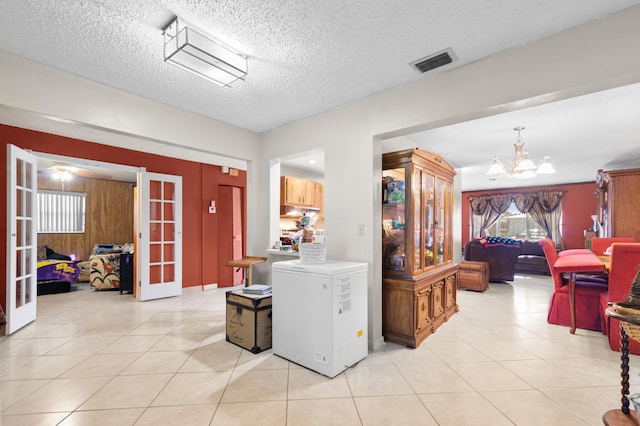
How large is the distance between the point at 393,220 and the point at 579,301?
8.54 ft

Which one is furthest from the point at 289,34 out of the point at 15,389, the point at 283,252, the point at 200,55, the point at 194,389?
the point at 15,389

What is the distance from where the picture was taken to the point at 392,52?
2297 mm

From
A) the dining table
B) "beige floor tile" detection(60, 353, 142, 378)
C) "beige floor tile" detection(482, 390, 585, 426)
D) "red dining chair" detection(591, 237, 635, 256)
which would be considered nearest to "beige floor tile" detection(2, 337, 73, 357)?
"beige floor tile" detection(60, 353, 142, 378)

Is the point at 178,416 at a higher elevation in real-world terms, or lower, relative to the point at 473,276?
lower

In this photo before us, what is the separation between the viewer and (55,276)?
5574 millimetres

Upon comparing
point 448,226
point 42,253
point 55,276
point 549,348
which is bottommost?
point 549,348

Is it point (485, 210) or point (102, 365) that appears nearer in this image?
point (102, 365)

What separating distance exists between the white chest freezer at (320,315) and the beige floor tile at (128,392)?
1.02 meters

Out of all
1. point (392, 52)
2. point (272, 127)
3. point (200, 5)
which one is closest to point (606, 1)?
point (392, 52)

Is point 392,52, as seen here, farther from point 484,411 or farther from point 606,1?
point 484,411

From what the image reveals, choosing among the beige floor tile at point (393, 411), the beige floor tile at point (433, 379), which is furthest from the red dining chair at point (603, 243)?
the beige floor tile at point (393, 411)

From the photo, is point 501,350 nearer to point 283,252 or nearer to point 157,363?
point 283,252

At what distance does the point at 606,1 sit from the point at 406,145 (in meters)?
2.67

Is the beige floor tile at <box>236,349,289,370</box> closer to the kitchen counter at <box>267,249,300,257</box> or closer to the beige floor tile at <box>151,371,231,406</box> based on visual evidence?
the beige floor tile at <box>151,371,231,406</box>
